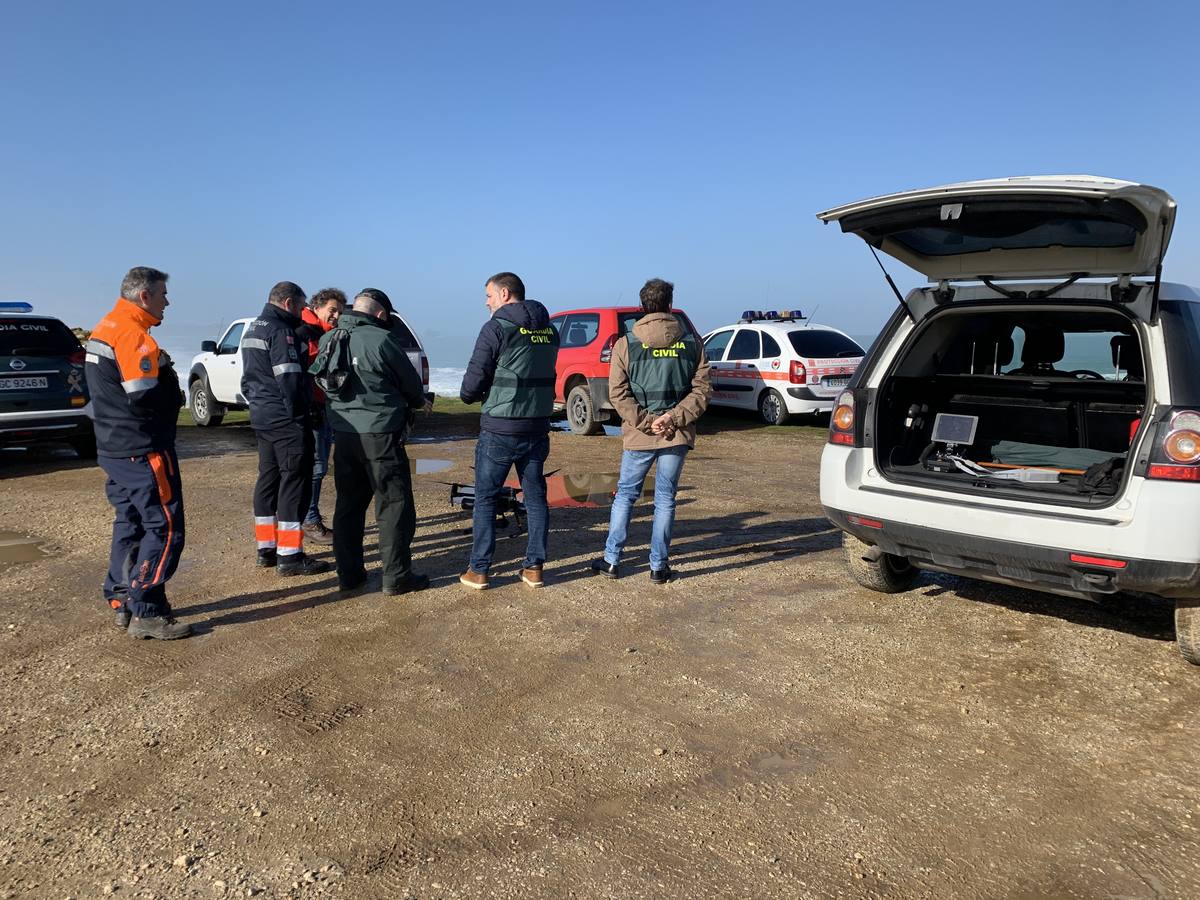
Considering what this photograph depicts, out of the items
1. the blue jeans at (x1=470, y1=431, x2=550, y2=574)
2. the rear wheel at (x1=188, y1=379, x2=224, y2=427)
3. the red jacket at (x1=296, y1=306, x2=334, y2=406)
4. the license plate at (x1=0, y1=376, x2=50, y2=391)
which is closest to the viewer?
the blue jeans at (x1=470, y1=431, x2=550, y2=574)

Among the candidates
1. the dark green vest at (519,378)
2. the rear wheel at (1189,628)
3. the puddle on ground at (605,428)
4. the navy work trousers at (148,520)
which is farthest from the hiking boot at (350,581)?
the puddle on ground at (605,428)

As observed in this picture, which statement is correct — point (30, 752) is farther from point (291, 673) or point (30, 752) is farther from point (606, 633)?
point (606, 633)

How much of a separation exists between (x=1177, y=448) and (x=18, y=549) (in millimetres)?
7188

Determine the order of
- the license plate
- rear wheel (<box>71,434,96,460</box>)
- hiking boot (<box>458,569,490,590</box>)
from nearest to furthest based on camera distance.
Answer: hiking boot (<box>458,569,490,590</box>), the license plate, rear wheel (<box>71,434,96,460</box>)

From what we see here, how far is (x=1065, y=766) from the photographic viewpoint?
11.0 feet

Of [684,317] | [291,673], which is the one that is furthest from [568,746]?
[684,317]

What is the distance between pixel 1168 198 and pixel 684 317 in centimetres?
731

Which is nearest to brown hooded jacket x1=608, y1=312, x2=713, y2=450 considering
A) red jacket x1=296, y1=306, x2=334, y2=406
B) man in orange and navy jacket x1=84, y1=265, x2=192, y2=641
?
red jacket x1=296, y1=306, x2=334, y2=406

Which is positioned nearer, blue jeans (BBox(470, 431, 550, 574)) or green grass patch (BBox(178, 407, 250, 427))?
blue jeans (BBox(470, 431, 550, 574))

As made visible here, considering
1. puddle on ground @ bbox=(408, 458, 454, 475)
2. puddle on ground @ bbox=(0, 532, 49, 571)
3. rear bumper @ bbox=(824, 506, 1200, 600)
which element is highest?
rear bumper @ bbox=(824, 506, 1200, 600)

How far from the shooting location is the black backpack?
5.20 m

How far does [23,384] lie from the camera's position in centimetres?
926

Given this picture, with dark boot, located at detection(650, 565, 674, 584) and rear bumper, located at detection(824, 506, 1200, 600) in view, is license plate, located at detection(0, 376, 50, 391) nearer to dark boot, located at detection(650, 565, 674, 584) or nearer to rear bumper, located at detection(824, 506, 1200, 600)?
dark boot, located at detection(650, 565, 674, 584)

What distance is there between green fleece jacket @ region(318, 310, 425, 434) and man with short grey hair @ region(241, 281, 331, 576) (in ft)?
1.55
